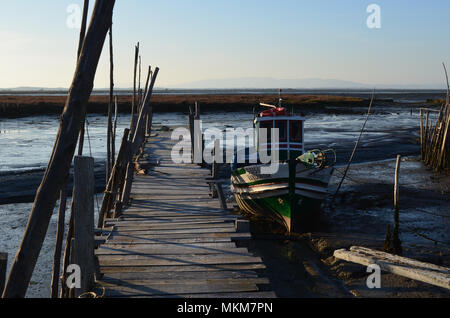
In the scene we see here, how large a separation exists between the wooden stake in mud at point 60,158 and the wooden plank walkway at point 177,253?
2221mm

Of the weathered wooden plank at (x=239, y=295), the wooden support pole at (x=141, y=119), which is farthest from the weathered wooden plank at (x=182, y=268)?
the wooden support pole at (x=141, y=119)

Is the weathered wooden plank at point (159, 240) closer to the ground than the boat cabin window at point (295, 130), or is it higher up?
closer to the ground

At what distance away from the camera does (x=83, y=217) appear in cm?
525

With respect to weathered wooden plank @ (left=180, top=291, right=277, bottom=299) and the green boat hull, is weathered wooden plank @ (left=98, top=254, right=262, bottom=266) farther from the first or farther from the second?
the green boat hull

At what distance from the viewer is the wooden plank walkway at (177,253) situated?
5.93 meters

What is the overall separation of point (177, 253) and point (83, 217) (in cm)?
230

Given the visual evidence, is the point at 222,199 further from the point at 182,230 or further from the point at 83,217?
the point at 83,217

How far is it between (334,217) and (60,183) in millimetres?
11328

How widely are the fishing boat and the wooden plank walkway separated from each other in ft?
6.38

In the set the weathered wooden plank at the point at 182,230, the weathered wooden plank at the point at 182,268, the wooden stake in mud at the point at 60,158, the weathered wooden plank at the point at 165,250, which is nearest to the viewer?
the wooden stake in mud at the point at 60,158

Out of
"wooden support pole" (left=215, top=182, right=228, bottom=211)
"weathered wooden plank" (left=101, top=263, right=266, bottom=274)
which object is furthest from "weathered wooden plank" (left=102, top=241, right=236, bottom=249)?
"wooden support pole" (left=215, top=182, right=228, bottom=211)

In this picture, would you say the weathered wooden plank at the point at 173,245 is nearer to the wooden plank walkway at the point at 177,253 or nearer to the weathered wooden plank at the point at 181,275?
the wooden plank walkway at the point at 177,253

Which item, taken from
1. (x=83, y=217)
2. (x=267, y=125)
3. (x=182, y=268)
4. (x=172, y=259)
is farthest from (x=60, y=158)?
(x=267, y=125)
